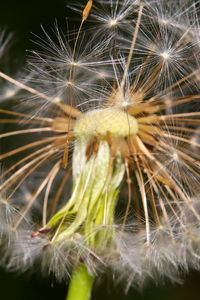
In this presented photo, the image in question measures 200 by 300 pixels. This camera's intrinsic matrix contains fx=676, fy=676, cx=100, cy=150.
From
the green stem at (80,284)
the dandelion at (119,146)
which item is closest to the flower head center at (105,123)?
the dandelion at (119,146)

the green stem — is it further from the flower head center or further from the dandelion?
the flower head center

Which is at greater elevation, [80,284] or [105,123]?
[105,123]

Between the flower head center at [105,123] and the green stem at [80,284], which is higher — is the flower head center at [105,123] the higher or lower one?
the higher one

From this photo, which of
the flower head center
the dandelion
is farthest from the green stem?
the flower head center

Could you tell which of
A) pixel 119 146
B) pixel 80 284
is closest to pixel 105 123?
pixel 119 146

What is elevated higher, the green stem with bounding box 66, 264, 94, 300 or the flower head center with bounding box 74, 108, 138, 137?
the flower head center with bounding box 74, 108, 138, 137

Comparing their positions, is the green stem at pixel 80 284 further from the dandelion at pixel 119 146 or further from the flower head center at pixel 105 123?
the flower head center at pixel 105 123

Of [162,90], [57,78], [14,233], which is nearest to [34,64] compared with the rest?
[57,78]

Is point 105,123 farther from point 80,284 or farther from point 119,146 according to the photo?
point 80,284
